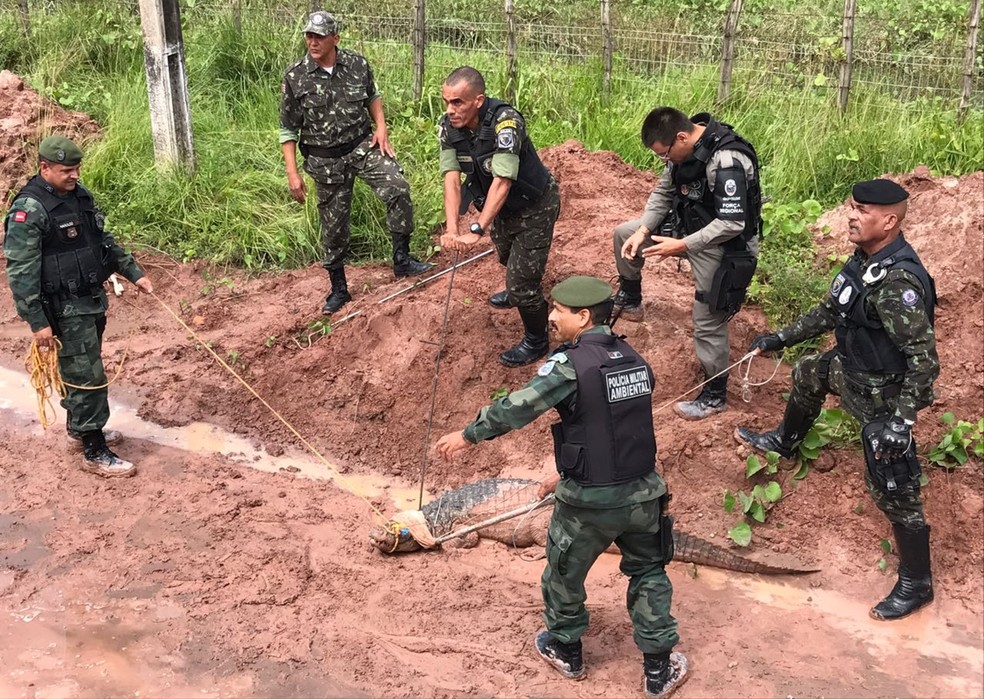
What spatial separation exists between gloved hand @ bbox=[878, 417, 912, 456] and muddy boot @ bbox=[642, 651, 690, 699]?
1.34 meters

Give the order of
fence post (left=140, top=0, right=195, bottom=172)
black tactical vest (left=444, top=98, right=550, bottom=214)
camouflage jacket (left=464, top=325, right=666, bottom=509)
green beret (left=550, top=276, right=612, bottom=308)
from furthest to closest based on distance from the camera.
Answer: fence post (left=140, top=0, right=195, bottom=172) < black tactical vest (left=444, top=98, right=550, bottom=214) < green beret (left=550, top=276, right=612, bottom=308) < camouflage jacket (left=464, top=325, right=666, bottom=509)

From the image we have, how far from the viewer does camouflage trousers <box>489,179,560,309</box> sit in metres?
5.48

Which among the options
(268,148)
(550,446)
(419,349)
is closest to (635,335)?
(550,446)

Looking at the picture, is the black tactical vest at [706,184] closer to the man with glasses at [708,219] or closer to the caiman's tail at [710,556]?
the man with glasses at [708,219]

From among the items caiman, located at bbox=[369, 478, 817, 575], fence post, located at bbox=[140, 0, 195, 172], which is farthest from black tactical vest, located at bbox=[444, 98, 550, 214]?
fence post, located at bbox=[140, 0, 195, 172]

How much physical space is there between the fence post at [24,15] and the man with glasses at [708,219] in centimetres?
868

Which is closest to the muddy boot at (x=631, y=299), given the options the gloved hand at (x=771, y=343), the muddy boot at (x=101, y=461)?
the gloved hand at (x=771, y=343)

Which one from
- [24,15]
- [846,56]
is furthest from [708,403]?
[24,15]

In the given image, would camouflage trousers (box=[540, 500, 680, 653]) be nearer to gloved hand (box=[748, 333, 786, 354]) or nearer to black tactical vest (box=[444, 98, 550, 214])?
gloved hand (box=[748, 333, 786, 354])

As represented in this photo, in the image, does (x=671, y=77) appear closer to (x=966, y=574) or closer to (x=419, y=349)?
Result: (x=419, y=349)

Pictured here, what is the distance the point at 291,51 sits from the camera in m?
9.55

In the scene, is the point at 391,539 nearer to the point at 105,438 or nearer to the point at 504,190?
the point at 504,190

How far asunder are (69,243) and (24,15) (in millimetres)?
7218

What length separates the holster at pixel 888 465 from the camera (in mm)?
3994
